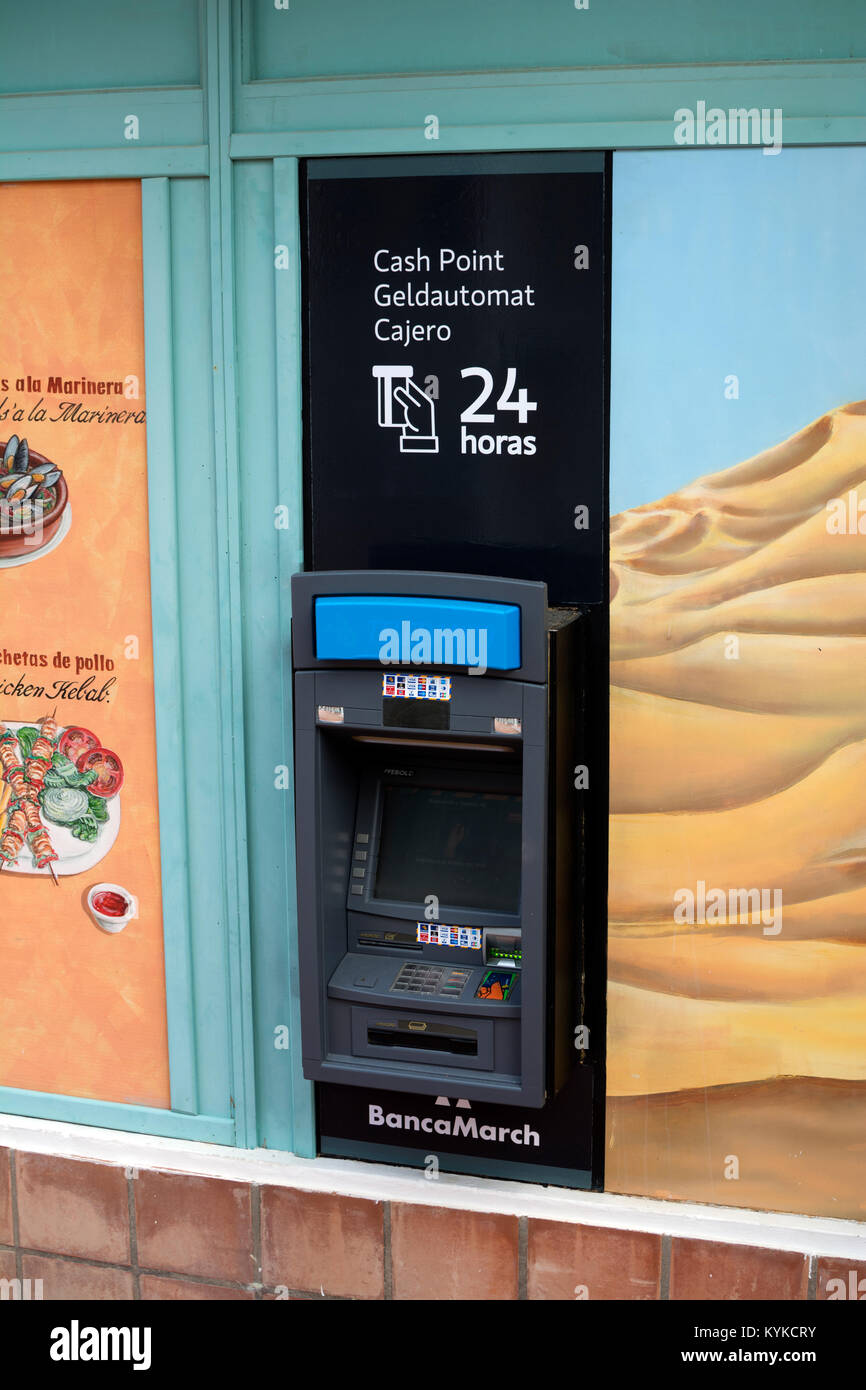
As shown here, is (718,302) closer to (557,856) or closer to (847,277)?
(847,277)

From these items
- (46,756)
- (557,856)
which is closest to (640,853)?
(557,856)

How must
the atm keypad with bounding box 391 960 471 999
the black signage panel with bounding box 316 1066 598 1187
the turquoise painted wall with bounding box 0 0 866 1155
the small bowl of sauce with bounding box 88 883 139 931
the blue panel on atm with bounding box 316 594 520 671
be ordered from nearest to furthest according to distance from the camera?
the blue panel on atm with bounding box 316 594 520 671 → the turquoise painted wall with bounding box 0 0 866 1155 → the atm keypad with bounding box 391 960 471 999 → the black signage panel with bounding box 316 1066 598 1187 → the small bowl of sauce with bounding box 88 883 139 931

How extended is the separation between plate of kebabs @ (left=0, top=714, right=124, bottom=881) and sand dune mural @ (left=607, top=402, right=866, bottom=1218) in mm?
1335

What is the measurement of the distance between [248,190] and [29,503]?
965 millimetres

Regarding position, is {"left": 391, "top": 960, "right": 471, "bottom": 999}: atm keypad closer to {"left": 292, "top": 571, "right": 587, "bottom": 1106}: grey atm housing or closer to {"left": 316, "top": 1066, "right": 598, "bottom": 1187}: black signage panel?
{"left": 292, "top": 571, "right": 587, "bottom": 1106}: grey atm housing

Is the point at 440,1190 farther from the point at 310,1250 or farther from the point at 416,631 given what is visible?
the point at 416,631

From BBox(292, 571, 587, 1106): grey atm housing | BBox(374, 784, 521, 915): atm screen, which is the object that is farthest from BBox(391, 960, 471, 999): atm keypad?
BBox(374, 784, 521, 915): atm screen

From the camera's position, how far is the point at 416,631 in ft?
9.45

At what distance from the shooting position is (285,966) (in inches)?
137

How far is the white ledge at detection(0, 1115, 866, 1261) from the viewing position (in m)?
3.21

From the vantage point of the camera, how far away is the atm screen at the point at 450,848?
307cm

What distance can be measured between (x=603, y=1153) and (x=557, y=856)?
84 centimetres

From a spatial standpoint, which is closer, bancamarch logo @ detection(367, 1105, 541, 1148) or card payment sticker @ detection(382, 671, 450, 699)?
card payment sticker @ detection(382, 671, 450, 699)

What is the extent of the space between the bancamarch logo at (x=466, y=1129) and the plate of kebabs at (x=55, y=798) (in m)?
1.04
